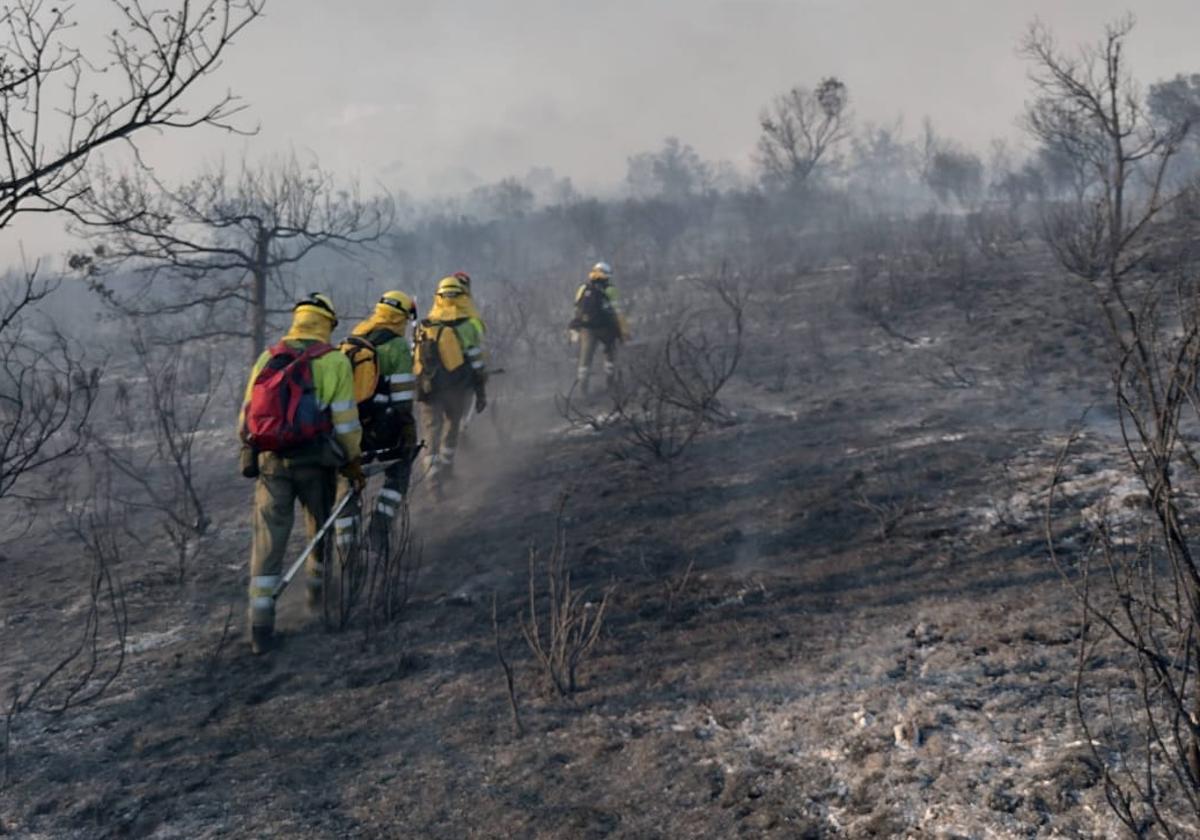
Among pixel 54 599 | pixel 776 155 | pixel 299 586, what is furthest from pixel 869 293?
pixel 776 155

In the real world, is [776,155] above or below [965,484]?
above

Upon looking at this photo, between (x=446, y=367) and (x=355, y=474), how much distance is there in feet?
7.88

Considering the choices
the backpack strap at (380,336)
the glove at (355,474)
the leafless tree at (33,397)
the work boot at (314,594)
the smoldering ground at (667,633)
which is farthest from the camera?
the backpack strap at (380,336)

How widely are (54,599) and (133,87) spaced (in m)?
3.75

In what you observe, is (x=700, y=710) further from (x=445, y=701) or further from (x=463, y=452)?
(x=463, y=452)

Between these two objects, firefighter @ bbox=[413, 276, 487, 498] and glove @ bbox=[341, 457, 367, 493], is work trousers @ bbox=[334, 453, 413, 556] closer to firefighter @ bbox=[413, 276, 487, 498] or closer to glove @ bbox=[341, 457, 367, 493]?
glove @ bbox=[341, 457, 367, 493]

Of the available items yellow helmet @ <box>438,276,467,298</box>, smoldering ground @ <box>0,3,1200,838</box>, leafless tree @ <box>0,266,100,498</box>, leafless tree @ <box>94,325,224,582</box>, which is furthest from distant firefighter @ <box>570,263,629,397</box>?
leafless tree @ <box>0,266,100,498</box>

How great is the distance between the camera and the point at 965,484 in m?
5.43

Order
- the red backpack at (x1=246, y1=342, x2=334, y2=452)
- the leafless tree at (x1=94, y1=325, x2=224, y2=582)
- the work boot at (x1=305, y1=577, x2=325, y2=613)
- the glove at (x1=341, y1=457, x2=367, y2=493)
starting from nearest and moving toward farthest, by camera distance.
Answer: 1. the red backpack at (x1=246, y1=342, x2=334, y2=452)
2. the glove at (x1=341, y1=457, x2=367, y2=493)
3. the work boot at (x1=305, y1=577, x2=325, y2=613)
4. the leafless tree at (x1=94, y1=325, x2=224, y2=582)

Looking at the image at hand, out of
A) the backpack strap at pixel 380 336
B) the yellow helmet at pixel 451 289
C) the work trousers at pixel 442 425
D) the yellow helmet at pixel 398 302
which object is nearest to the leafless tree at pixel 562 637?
the backpack strap at pixel 380 336

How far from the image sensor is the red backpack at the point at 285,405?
4051 mm

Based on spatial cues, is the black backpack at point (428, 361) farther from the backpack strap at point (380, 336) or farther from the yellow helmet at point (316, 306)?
the yellow helmet at point (316, 306)

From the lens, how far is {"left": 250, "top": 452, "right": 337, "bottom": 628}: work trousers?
4.12 meters

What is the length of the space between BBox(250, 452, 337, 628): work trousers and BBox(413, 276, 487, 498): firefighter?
7.75 feet
